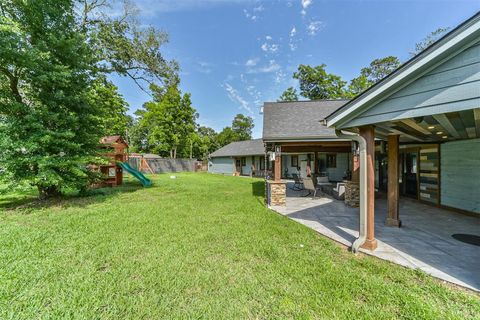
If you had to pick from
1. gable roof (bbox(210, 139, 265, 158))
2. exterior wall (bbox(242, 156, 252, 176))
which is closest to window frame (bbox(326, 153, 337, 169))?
gable roof (bbox(210, 139, 265, 158))

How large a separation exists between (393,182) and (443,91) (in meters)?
2.89

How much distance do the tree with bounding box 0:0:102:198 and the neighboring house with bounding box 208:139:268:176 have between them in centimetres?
1481

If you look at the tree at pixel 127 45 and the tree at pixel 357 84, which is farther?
the tree at pixel 357 84

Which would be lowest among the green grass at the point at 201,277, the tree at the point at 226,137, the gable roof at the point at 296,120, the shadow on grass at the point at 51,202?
the green grass at the point at 201,277

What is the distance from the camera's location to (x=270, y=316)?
2.22 metres

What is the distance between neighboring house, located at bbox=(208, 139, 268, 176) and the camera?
21753 millimetres

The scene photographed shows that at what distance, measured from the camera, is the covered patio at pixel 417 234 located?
3150 mm

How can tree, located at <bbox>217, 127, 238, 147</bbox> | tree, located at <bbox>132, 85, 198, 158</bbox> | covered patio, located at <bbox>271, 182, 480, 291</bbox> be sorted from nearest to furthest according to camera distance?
covered patio, located at <bbox>271, 182, 480, 291</bbox> < tree, located at <bbox>132, 85, 198, 158</bbox> < tree, located at <bbox>217, 127, 238, 147</bbox>

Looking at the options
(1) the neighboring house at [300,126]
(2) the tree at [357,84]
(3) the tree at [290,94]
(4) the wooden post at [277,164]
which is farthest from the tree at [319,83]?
(4) the wooden post at [277,164]

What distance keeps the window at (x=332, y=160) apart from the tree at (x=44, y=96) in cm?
1650

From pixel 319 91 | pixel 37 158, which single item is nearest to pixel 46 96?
pixel 37 158

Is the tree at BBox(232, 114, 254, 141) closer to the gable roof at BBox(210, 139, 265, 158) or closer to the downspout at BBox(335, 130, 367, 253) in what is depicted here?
the gable roof at BBox(210, 139, 265, 158)

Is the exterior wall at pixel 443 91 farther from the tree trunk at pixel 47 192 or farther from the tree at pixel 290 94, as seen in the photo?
the tree at pixel 290 94

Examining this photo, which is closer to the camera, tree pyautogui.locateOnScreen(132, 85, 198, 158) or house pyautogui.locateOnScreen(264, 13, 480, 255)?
house pyautogui.locateOnScreen(264, 13, 480, 255)
